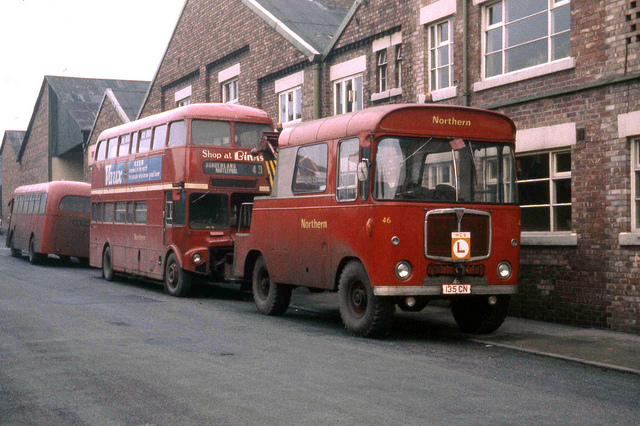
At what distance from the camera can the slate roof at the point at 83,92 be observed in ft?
176

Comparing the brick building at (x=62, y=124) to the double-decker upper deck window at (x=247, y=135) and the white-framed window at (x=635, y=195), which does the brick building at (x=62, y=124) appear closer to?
the double-decker upper deck window at (x=247, y=135)

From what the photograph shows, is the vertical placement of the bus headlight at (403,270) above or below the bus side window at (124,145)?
below

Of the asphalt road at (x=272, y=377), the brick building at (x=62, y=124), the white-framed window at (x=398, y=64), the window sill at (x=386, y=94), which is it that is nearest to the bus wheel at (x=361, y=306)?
the asphalt road at (x=272, y=377)

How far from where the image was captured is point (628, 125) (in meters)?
12.7

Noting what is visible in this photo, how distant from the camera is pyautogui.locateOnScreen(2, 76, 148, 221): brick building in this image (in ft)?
176

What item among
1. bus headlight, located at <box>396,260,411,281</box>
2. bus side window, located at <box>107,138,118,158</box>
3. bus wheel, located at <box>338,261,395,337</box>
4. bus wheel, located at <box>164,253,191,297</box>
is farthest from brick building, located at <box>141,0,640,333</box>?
bus side window, located at <box>107,138,118,158</box>

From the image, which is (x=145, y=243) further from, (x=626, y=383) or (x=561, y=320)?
(x=626, y=383)

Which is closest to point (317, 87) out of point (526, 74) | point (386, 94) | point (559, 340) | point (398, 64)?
point (386, 94)

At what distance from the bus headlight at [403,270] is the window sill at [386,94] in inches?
315

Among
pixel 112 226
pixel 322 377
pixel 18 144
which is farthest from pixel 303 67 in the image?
pixel 18 144

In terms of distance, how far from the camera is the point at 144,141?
19.8 m

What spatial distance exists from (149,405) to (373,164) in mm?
5167

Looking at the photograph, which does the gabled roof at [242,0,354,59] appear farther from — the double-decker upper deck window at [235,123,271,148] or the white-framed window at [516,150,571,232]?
the white-framed window at [516,150,571,232]

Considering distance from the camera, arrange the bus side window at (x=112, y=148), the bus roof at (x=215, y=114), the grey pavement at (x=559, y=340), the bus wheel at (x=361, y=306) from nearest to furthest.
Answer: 1. the grey pavement at (x=559, y=340)
2. the bus wheel at (x=361, y=306)
3. the bus roof at (x=215, y=114)
4. the bus side window at (x=112, y=148)
